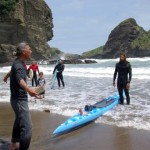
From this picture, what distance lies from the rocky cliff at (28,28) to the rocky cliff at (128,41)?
76.9 m

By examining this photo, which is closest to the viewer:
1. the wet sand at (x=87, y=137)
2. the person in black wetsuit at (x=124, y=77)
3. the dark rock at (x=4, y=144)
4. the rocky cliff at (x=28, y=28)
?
the dark rock at (x=4, y=144)

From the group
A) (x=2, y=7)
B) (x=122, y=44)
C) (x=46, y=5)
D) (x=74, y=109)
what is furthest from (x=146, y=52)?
(x=74, y=109)

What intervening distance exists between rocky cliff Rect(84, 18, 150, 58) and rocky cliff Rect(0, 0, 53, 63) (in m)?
76.9

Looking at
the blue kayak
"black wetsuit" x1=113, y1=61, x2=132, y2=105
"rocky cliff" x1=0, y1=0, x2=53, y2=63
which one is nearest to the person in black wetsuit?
"black wetsuit" x1=113, y1=61, x2=132, y2=105

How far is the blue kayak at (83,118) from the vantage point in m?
7.39

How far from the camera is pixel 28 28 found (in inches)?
2414

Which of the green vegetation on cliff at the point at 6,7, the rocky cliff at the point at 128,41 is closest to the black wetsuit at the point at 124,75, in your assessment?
the green vegetation on cliff at the point at 6,7

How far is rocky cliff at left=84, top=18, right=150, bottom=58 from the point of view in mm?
141750

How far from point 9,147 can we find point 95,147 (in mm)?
1571

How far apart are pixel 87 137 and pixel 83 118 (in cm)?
117

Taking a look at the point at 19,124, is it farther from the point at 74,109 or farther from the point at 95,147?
the point at 74,109

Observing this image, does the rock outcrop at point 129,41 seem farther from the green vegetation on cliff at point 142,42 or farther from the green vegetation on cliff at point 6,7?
the green vegetation on cliff at point 6,7

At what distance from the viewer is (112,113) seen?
9641 mm

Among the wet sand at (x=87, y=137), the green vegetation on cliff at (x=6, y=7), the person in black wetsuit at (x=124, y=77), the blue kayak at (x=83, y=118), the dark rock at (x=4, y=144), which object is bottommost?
the wet sand at (x=87, y=137)
